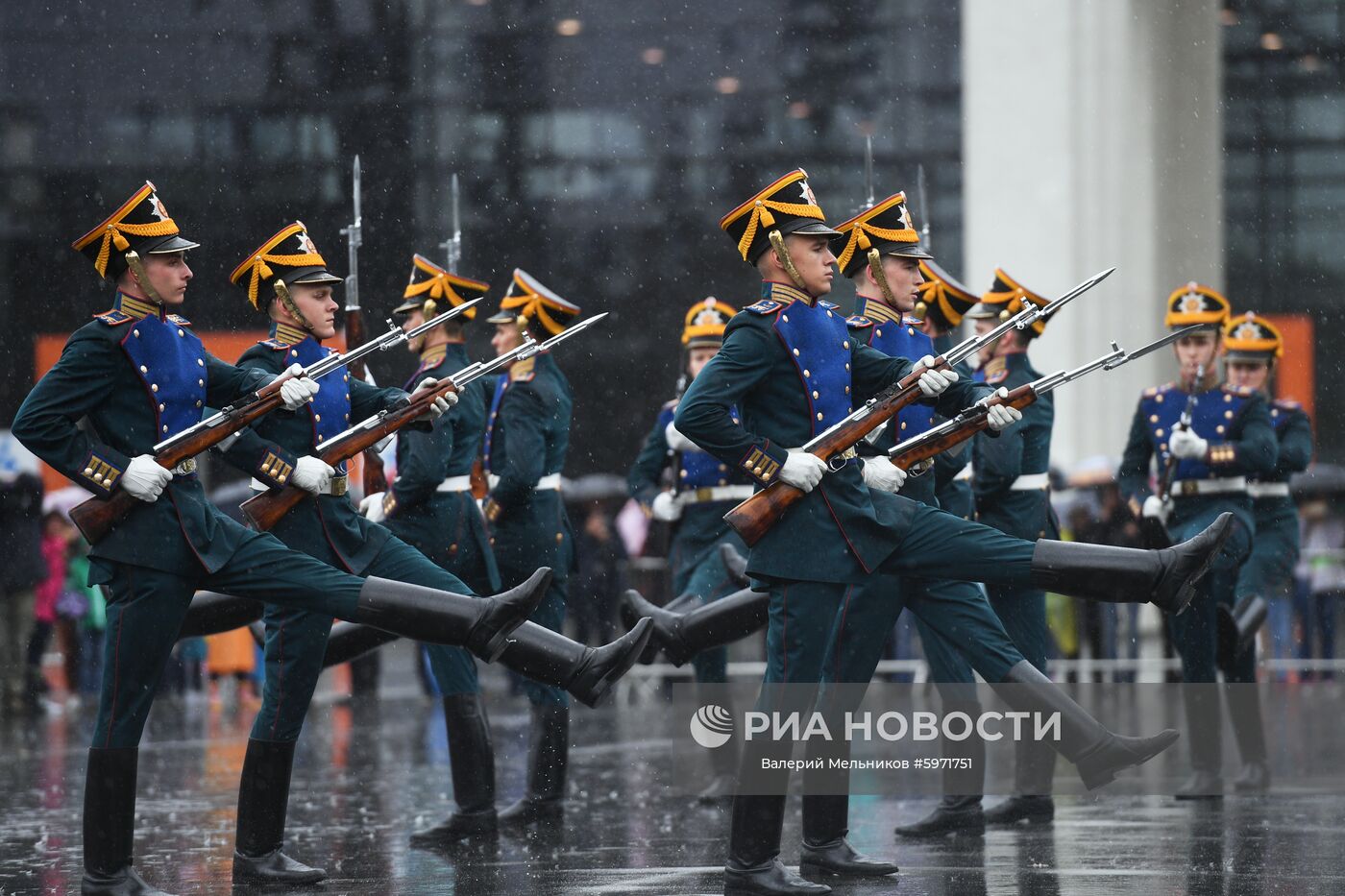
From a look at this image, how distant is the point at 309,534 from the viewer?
6883mm

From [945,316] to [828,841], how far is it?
256 cm

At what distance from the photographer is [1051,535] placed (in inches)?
331

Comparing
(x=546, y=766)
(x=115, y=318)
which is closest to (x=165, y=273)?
(x=115, y=318)

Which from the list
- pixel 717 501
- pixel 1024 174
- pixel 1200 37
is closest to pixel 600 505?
pixel 1024 174

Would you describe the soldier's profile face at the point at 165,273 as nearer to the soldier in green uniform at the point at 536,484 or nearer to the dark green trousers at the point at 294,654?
the dark green trousers at the point at 294,654

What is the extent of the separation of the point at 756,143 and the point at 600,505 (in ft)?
14.9

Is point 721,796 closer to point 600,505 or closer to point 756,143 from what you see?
point 600,505

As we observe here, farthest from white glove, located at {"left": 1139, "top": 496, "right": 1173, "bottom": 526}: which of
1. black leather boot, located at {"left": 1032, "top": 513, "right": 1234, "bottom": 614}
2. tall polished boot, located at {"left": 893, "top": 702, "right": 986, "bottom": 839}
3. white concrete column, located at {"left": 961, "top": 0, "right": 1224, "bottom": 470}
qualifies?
white concrete column, located at {"left": 961, "top": 0, "right": 1224, "bottom": 470}

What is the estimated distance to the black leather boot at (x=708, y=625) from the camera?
7.88 meters

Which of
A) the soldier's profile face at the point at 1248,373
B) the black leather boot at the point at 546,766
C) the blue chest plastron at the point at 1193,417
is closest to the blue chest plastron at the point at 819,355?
the black leather boot at the point at 546,766

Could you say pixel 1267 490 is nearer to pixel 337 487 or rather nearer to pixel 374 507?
pixel 374 507

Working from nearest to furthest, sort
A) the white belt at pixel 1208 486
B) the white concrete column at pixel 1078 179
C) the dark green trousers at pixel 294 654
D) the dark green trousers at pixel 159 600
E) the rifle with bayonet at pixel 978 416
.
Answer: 1. the dark green trousers at pixel 159 600
2. the rifle with bayonet at pixel 978 416
3. the dark green trousers at pixel 294 654
4. the white belt at pixel 1208 486
5. the white concrete column at pixel 1078 179

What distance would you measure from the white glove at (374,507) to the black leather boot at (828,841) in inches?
91.7

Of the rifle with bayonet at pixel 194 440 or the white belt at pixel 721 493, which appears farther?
the white belt at pixel 721 493
